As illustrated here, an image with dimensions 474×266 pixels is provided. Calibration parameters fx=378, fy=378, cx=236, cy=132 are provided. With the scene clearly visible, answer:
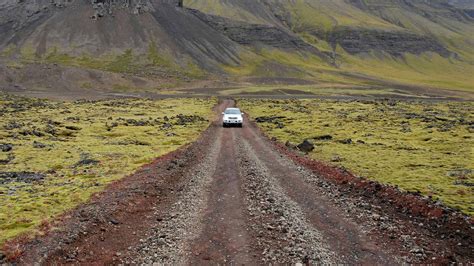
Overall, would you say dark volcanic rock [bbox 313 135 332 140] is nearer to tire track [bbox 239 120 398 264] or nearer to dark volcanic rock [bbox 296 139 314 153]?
dark volcanic rock [bbox 296 139 314 153]

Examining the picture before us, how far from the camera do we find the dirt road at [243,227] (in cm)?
1301

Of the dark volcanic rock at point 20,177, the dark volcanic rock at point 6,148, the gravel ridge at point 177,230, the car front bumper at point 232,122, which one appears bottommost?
the dark volcanic rock at point 20,177

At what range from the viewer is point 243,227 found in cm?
1562

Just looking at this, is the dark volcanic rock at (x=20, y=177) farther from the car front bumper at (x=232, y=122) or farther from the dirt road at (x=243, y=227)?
the car front bumper at (x=232, y=122)

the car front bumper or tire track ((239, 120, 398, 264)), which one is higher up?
the car front bumper

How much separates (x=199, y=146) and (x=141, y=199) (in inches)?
727

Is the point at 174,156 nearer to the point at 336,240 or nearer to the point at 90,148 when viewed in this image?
the point at 90,148

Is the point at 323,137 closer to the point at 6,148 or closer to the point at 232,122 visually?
the point at 232,122

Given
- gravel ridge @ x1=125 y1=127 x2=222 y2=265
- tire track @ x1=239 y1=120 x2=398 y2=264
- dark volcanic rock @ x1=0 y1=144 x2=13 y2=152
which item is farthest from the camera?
dark volcanic rock @ x1=0 y1=144 x2=13 y2=152

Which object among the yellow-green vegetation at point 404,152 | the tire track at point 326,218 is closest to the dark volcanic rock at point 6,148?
the tire track at point 326,218

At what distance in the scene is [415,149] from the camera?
38656mm

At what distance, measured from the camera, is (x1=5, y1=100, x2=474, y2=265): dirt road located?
13008 millimetres

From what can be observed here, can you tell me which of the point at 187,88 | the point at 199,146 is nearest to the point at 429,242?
the point at 199,146

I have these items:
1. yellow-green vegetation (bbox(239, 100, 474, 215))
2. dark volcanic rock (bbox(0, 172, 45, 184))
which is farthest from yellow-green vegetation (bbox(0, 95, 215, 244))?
yellow-green vegetation (bbox(239, 100, 474, 215))
